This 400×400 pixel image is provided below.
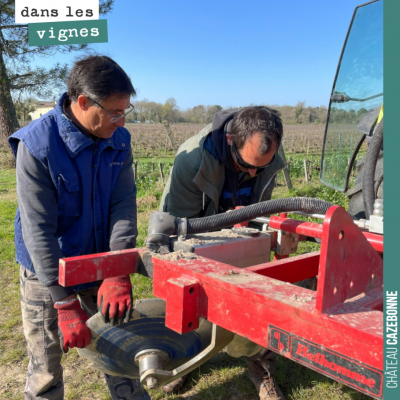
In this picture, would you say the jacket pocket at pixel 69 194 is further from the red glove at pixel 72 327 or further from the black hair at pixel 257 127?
the black hair at pixel 257 127

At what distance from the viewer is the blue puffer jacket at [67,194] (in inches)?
66.7

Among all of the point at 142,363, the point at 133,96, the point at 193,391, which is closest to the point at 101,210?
the point at 133,96

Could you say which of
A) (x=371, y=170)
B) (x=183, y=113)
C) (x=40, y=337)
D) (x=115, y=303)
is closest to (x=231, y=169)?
(x=371, y=170)

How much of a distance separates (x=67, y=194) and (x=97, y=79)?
56cm

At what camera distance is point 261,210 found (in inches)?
63.2

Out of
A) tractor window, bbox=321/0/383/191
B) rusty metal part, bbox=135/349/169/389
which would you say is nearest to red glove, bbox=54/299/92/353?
rusty metal part, bbox=135/349/169/389

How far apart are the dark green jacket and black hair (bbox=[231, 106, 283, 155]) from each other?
0.23m

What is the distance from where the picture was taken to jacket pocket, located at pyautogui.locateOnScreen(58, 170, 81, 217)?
177cm

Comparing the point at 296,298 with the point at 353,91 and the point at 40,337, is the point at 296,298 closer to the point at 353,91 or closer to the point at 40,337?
the point at 40,337

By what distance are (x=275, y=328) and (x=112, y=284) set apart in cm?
89

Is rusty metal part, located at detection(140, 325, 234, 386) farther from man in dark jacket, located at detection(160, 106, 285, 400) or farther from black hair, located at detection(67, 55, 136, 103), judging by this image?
black hair, located at detection(67, 55, 136, 103)

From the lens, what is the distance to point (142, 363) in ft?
5.49

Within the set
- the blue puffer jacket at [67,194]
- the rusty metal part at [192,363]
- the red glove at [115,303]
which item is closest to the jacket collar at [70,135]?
the blue puffer jacket at [67,194]

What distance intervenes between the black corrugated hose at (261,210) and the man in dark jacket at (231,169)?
70cm
